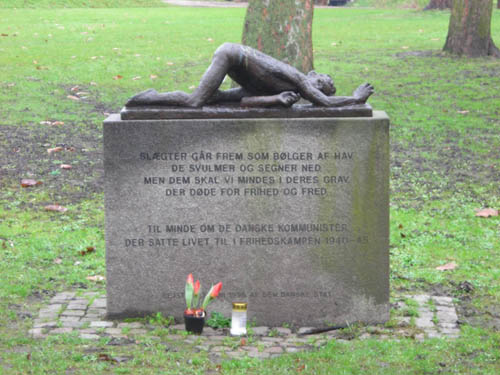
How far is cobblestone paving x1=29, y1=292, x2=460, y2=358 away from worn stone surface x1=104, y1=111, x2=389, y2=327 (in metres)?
0.16

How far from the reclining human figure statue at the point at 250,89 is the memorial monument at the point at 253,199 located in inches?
0.4

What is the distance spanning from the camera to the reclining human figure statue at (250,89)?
19.6 ft

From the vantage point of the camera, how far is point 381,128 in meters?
5.88

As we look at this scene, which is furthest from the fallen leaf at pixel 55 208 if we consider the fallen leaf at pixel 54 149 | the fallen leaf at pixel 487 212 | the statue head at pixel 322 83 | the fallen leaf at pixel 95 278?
the fallen leaf at pixel 487 212

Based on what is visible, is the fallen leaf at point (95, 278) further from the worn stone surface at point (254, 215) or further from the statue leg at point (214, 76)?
the statue leg at point (214, 76)

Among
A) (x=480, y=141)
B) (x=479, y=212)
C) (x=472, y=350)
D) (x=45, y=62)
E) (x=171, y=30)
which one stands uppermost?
(x=171, y=30)

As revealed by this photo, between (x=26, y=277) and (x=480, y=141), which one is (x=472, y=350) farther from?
(x=480, y=141)

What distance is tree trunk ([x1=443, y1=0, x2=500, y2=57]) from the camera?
56.0 feet

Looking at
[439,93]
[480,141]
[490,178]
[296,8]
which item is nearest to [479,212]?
[490,178]

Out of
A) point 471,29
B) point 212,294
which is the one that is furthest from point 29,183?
point 471,29

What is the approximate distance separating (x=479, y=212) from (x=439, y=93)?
20.8 feet

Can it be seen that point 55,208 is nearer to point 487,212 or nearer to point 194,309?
point 194,309

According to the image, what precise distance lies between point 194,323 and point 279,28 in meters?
7.69

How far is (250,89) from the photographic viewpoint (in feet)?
20.7
